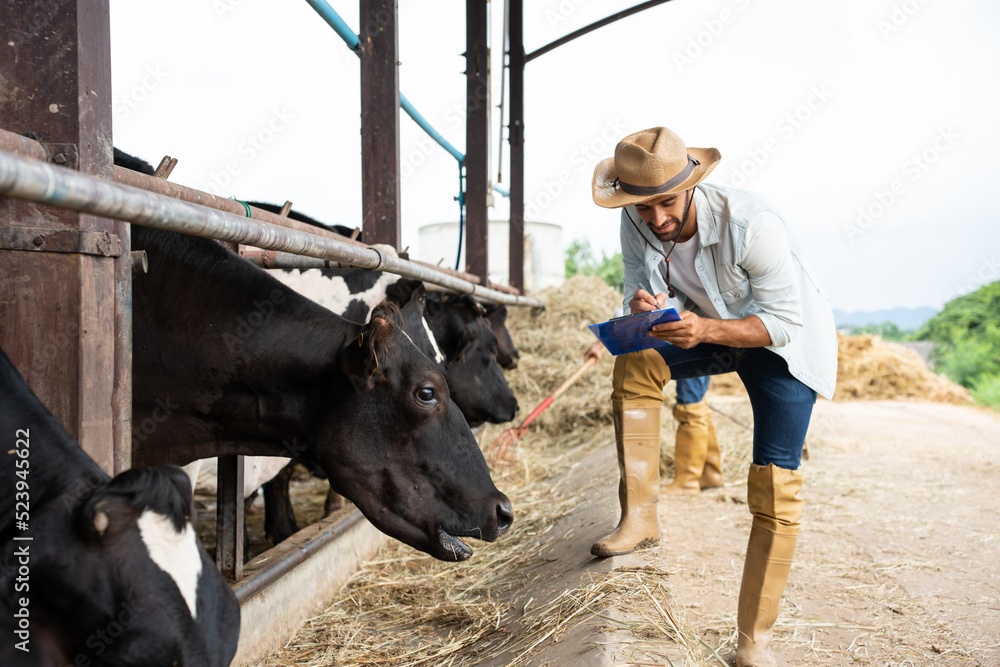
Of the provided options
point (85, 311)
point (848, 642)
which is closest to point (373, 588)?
point (848, 642)

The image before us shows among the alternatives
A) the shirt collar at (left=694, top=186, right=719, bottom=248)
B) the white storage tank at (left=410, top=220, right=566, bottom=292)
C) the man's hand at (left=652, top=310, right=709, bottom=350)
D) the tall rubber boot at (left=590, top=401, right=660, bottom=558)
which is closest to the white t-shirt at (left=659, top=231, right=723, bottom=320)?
the shirt collar at (left=694, top=186, right=719, bottom=248)

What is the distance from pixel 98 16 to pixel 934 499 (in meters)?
5.69

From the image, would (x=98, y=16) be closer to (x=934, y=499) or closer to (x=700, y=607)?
(x=700, y=607)

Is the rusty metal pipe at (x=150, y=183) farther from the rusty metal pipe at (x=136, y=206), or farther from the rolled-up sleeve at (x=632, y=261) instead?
the rolled-up sleeve at (x=632, y=261)

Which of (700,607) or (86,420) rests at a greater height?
(86,420)

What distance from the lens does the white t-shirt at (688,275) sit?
111 inches

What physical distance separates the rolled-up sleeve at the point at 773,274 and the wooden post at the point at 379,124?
197 centimetres

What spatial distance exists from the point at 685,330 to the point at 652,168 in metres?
0.56

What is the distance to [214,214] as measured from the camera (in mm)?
1461

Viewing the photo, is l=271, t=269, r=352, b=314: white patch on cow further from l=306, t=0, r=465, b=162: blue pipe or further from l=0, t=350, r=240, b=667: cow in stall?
l=0, t=350, r=240, b=667: cow in stall

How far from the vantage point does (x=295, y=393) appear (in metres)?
2.21

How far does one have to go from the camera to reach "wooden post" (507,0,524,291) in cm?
835

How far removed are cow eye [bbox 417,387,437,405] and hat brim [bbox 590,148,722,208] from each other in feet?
3.10

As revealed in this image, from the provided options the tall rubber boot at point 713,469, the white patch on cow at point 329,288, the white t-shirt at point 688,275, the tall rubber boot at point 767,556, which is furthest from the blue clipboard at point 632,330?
the tall rubber boot at point 713,469
